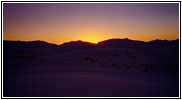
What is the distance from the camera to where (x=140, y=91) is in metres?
5.41

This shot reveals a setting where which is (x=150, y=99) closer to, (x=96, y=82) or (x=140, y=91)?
(x=140, y=91)

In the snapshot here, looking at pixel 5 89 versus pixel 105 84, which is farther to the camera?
pixel 105 84

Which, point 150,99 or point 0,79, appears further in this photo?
point 0,79

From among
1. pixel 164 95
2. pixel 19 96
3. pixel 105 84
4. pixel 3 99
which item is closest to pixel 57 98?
pixel 19 96

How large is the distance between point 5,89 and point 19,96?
2.88ft

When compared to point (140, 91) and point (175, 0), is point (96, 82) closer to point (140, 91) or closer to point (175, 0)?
point (140, 91)

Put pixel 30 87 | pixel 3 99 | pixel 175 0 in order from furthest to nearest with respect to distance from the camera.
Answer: pixel 175 0 → pixel 30 87 → pixel 3 99

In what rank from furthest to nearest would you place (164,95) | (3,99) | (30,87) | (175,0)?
(175,0)
(30,87)
(164,95)
(3,99)

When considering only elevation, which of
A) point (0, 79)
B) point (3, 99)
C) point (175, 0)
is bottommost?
point (3, 99)

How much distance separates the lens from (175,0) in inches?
241

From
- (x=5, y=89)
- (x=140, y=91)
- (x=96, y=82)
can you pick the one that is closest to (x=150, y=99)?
(x=140, y=91)

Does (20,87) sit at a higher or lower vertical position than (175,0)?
lower

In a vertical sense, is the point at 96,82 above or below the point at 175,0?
below

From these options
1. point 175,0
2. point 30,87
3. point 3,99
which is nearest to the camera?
point 3,99
